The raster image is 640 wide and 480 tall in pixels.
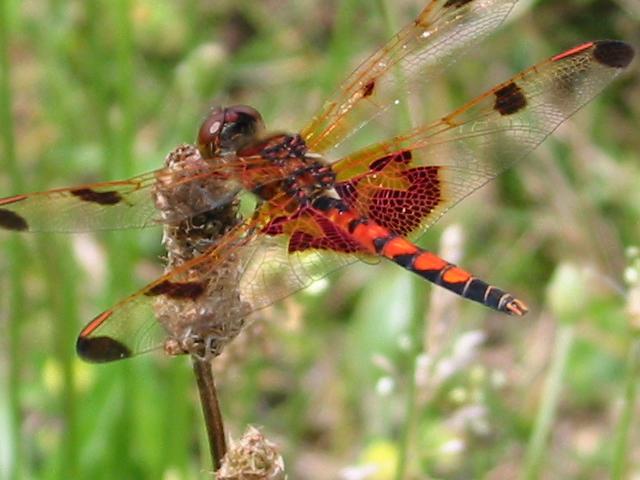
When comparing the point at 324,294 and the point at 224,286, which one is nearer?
A: the point at 224,286

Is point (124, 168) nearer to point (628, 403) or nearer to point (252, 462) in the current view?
point (628, 403)

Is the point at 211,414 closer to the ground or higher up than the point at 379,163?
closer to the ground

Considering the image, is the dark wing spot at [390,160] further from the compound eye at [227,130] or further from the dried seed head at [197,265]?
the dried seed head at [197,265]

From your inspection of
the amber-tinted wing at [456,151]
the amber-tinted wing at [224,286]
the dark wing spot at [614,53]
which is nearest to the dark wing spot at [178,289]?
the amber-tinted wing at [224,286]

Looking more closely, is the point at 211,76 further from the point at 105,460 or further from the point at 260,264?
the point at 260,264

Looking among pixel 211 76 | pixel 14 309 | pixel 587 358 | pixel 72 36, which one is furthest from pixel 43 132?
pixel 587 358

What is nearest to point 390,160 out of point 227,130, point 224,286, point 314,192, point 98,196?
point 314,192

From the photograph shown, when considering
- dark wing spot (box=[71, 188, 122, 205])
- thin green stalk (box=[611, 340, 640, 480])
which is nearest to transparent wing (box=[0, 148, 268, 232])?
dark wing spot (box=[71, 188, 122, 205])
